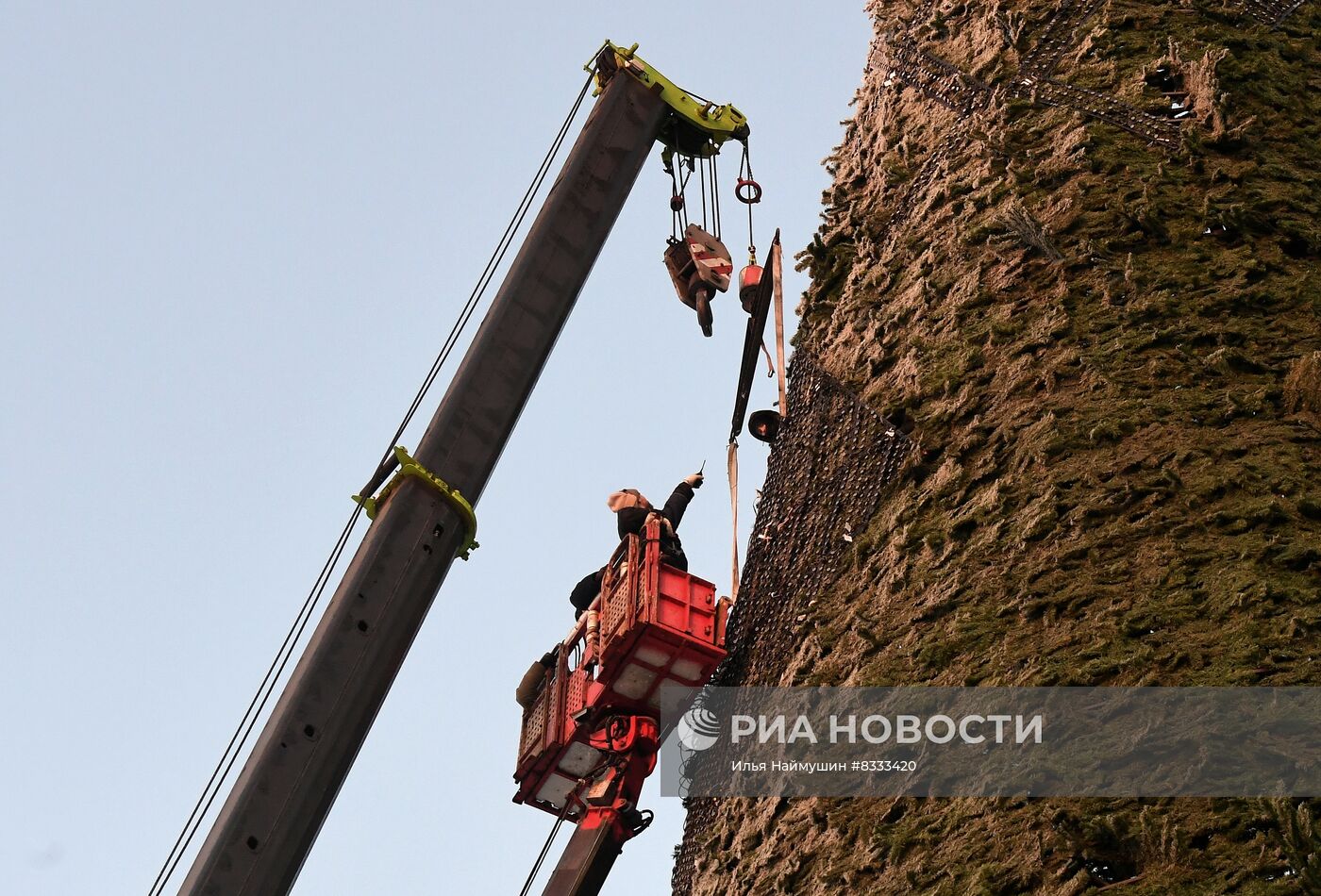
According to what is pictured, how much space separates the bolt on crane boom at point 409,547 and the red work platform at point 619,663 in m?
1.99

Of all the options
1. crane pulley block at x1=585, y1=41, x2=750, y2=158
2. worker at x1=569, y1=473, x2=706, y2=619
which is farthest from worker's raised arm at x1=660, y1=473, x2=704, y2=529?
crane pulley block at x1=585, y1=41, x2=750, y2=158

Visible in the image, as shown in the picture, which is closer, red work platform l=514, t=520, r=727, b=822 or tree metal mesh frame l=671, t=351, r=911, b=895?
tree metal mesh frame l=671, t=351, r=911, b=895

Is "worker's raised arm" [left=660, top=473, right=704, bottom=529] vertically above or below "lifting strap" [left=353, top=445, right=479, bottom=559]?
above

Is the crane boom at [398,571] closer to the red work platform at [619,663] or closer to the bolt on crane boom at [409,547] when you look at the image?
the bolt on crane boom at [409,547]

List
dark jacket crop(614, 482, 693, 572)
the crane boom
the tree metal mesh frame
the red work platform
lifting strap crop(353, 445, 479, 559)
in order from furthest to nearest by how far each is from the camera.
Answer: dark jacket crop(614, 482, 693, 572) → the red work platform → the tree metal mesh frame → lifting strap crop(353, 445, 479, 559) → the crane boom

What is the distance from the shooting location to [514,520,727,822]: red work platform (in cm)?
1276

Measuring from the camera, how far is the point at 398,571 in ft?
34.1

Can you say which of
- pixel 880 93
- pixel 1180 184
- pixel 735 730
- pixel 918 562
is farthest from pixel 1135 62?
pixel 735 730

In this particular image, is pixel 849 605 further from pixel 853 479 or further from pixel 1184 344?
pixel 1184 344

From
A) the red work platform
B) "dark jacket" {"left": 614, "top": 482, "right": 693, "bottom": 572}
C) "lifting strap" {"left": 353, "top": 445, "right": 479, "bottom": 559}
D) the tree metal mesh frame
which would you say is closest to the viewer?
"lifting strap" {"left": 353, "top": 445, "right": 479, "bottom": 559}

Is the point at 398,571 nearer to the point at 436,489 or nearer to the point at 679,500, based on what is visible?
the point at 436,489

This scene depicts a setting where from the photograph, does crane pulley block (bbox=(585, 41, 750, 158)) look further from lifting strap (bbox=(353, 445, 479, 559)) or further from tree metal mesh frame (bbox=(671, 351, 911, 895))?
lifting strap (bbox=(353, 445, 479, 559))

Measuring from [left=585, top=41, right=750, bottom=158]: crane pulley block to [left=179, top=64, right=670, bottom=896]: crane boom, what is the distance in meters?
1.05

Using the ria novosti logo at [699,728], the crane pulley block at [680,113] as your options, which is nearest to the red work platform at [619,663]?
the ria novosti logo at [699,728]
